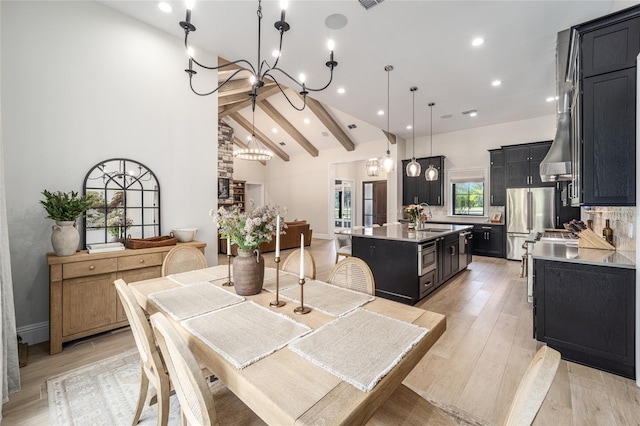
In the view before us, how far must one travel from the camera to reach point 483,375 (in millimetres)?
2205

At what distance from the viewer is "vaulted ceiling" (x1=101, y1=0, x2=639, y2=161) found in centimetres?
298

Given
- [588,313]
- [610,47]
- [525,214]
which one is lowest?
[588,313]

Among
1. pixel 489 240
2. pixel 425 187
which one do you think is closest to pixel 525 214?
pixel 489 240

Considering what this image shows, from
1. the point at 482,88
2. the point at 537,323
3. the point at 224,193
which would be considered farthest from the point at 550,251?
the point at 224,193

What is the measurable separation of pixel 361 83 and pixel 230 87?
12.5 ft

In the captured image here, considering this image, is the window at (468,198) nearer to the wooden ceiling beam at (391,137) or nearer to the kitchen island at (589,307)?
the wooden ceiling beam at (391,137)

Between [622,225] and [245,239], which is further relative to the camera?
[622,225]

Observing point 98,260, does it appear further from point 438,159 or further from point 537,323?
point 438,159

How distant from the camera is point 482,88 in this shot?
4984 mm

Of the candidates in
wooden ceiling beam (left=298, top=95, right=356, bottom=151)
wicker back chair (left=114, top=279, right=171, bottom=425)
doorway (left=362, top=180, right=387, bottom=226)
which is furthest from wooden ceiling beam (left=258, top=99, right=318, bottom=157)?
wicker back chair (left=114, top=279, right=171, bottom=425)

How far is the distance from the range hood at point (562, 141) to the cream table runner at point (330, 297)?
2.91m

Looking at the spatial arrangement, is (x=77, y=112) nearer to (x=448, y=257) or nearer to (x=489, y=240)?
(x=448, y=257)

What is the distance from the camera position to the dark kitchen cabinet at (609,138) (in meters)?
2.15

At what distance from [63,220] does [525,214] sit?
761 centimetres
